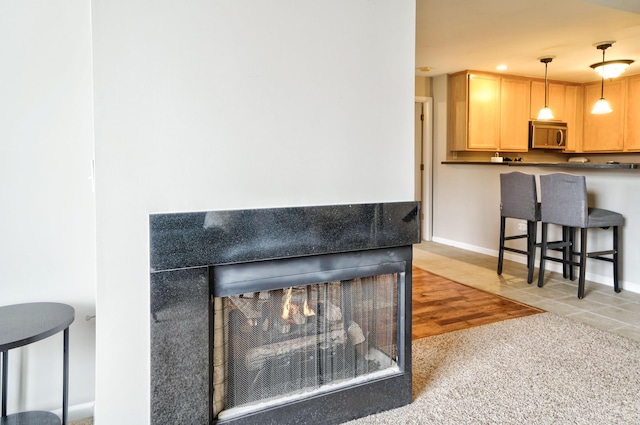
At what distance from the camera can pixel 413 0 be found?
196 centimetres

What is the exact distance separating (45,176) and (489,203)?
4713 mm

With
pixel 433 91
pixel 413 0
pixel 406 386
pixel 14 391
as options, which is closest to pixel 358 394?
pixel 406 386

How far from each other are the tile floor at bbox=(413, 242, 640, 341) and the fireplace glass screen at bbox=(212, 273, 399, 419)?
1.93m

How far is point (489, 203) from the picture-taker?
5.31 m

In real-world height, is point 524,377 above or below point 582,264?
below

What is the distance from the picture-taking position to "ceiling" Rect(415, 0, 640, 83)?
359 centimetres

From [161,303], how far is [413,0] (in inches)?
64.1

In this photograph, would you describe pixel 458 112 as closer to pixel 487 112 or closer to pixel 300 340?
pixel 487 112

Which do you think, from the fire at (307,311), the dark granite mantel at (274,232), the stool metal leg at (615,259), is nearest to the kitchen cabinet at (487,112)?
the stool metal leg at (615,259)

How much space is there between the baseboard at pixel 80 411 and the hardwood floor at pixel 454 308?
1847 millimetres

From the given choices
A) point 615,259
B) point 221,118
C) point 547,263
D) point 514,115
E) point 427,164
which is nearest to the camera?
point 221,118

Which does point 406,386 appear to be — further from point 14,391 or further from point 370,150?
point 14,391

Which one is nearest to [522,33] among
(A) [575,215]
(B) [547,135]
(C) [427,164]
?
(A) [575,215]

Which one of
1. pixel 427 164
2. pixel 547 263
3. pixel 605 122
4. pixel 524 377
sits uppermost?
pixel 605 122
